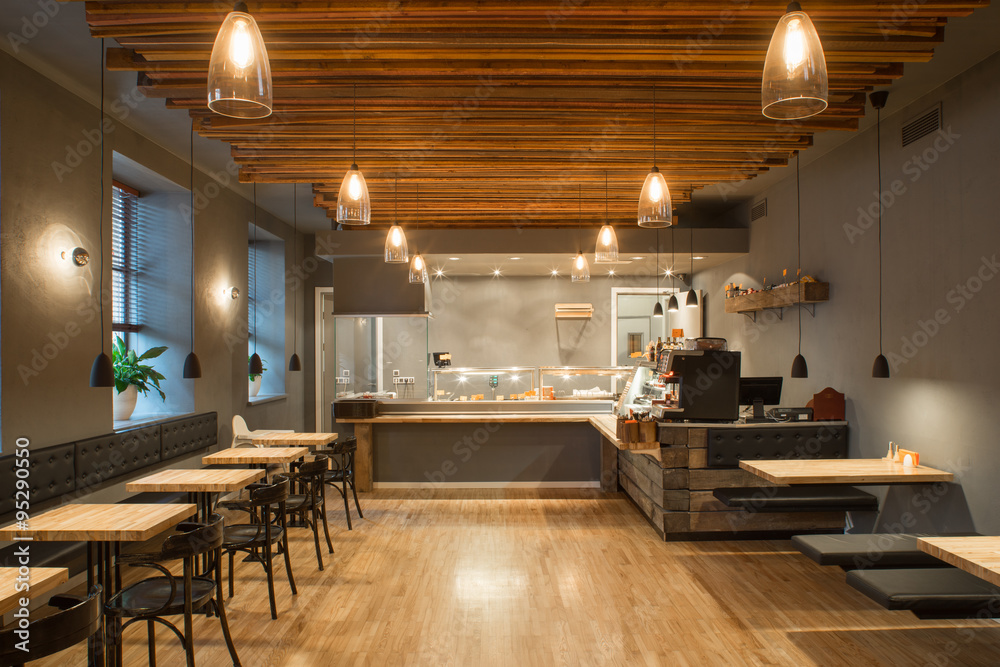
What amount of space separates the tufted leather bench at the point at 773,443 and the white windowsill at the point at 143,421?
4875 mm

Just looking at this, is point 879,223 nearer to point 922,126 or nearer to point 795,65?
point 922,126

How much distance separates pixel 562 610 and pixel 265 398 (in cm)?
579

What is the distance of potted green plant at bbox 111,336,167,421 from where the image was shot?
5402mm

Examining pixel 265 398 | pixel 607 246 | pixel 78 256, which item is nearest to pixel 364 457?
pixel 265 398

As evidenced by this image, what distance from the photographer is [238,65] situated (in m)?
1.86

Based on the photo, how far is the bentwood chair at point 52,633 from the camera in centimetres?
198

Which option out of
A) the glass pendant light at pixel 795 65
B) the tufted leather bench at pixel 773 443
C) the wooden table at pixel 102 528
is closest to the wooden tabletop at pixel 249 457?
the wooden table at pixel 102 528

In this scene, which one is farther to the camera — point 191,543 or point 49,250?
point 49,250

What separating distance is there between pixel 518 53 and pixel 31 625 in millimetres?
3266

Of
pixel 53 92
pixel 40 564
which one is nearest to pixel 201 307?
pixel 53 92

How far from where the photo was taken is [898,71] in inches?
149

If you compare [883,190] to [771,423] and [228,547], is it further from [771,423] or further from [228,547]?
[228,547]

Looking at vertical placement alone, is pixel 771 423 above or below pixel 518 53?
below

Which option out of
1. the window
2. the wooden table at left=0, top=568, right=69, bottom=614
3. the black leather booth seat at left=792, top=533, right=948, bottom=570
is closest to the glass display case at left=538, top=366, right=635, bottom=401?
the black leather booth seat at left=792, top=533, right=948, bottom=570
